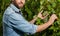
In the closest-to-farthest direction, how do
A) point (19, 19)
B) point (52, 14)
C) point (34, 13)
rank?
1. point (19, 19)
2. point (52, 14)
3. point (34, 13)

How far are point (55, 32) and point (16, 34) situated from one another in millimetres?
627

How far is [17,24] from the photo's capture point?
3730 millimetres

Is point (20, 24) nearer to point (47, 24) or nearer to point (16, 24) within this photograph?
point (16, 24)

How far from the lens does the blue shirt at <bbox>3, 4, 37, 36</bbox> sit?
372 centimetres

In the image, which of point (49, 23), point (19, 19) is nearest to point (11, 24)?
point (19, 19)

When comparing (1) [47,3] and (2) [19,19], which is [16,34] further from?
(1) [47,3]

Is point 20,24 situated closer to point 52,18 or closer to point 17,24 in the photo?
point 17,24

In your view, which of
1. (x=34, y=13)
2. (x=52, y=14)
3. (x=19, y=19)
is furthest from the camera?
(x=34, y=13)

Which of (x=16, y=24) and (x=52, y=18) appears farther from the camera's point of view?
(x=52, y=18)

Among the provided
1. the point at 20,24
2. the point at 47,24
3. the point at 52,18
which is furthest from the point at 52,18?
the point at 20,24

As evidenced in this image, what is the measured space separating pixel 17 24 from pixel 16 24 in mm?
15

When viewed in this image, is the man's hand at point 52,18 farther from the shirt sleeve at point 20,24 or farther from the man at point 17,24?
the shirt sleeve at point 20,24

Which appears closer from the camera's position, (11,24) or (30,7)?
(11,24)

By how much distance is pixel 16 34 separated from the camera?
3.87m
